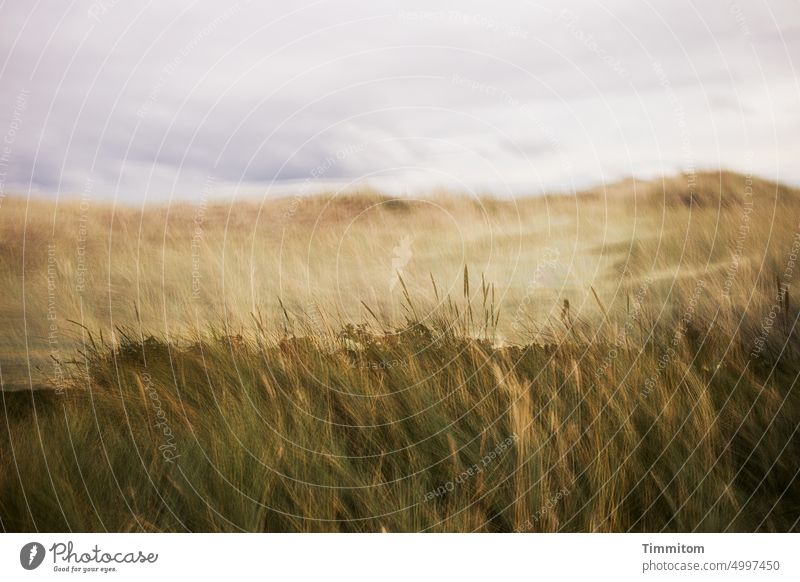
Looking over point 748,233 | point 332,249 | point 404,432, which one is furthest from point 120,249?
point 748,233

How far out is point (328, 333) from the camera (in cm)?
410

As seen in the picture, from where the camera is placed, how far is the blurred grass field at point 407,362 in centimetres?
367

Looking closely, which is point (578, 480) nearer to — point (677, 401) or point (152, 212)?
point (677, 401)

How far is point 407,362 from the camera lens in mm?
3896
